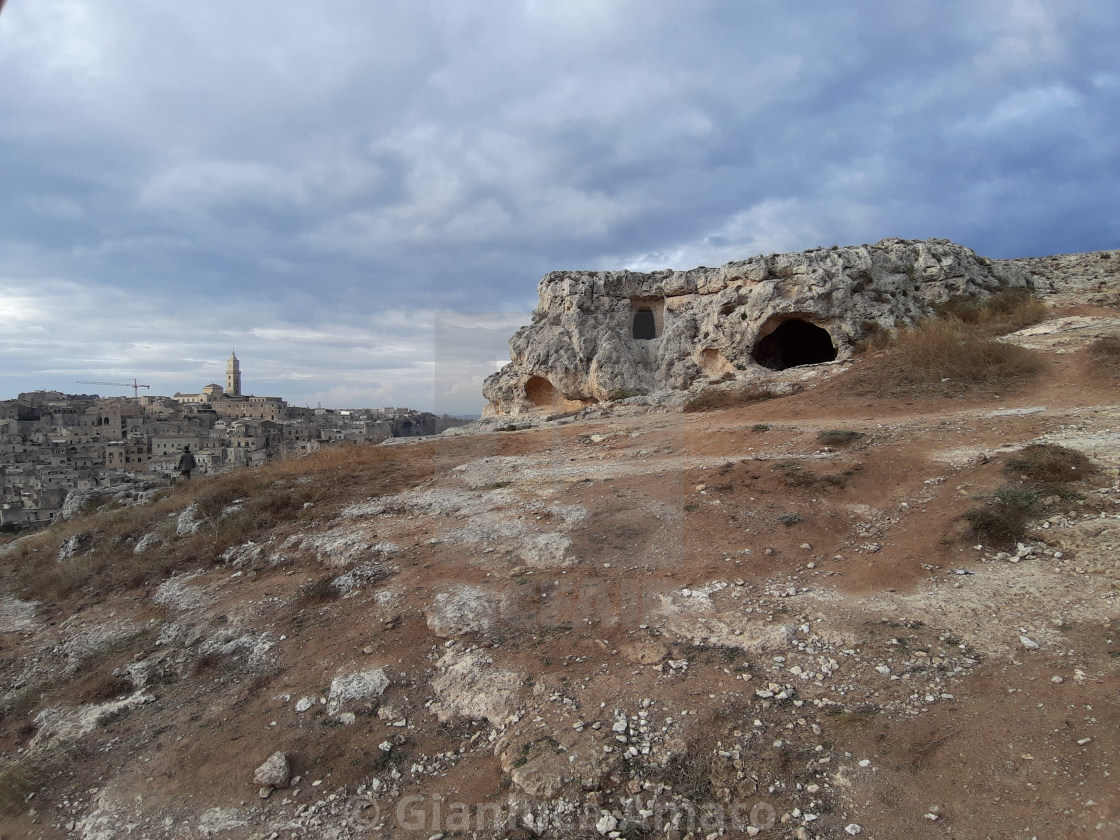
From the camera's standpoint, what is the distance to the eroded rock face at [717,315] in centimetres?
1562

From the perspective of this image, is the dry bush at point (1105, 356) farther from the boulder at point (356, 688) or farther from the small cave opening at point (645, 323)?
the boulder at point (356, 688)

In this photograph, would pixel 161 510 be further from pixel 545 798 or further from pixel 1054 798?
pixel 1054 798

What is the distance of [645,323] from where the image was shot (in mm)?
20016

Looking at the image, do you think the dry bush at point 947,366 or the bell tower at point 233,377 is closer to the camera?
the dry bush at point 947,366

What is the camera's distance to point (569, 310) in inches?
746

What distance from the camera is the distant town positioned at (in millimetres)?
34781

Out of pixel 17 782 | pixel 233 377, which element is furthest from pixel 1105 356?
pixel 233 377

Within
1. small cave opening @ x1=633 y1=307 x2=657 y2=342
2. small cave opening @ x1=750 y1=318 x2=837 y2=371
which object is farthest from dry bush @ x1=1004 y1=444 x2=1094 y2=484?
small cave opening @ x1=633 y1=307 x2=657 y2=342

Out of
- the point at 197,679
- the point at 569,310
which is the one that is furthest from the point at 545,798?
the point at 569,310

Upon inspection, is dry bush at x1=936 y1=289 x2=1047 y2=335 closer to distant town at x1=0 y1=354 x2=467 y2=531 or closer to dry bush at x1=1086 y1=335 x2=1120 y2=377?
dry bush at x1=1086 y1=335 x2=1120 y2=377

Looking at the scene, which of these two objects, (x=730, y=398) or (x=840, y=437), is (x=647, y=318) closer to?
(x=730, y=398)

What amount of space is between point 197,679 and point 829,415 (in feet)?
31.9

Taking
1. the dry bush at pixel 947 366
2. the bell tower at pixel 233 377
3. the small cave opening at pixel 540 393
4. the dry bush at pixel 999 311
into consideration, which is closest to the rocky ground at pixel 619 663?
the dry bush at pixel 947 366

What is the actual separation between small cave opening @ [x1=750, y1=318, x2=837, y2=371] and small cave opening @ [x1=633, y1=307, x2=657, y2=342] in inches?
146
